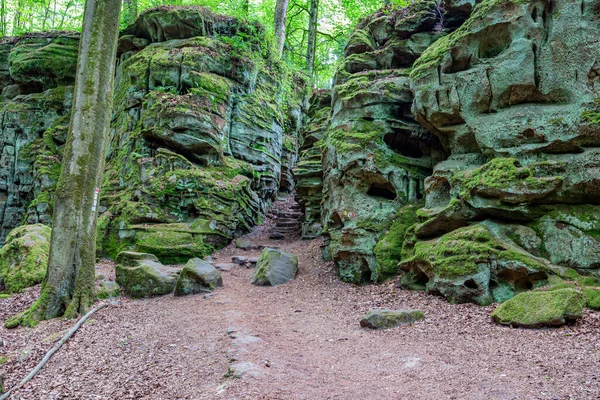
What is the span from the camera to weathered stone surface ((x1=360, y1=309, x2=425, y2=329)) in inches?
276

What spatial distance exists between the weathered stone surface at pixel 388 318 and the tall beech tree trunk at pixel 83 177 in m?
6.22

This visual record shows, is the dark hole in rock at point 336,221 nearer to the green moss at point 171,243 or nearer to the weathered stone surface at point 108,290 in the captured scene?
the green moss at point 171,243

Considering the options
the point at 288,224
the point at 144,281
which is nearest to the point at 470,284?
the point at 144,281

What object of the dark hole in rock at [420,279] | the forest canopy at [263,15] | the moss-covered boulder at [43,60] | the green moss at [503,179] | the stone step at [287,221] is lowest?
the dark hole in rock at [420,279]

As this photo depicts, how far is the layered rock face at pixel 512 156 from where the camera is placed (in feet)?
25.4

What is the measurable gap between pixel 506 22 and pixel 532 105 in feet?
7.10

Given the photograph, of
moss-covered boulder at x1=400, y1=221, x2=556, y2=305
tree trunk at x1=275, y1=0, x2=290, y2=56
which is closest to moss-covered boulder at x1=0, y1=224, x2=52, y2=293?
moss-covered boulder at x1=400, y1=221, x2=556, y2=305

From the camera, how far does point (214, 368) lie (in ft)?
17.0

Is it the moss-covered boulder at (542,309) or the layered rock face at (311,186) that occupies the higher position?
the layered rock face at (311,186)

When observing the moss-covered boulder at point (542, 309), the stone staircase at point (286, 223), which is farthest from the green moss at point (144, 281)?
the moss-covered boulder at point (542, 309)

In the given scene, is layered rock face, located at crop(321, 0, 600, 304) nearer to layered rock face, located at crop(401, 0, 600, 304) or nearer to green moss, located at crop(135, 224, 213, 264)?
layered rock face, located at crop(401, 0, 600, 304)

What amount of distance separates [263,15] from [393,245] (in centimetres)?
2874

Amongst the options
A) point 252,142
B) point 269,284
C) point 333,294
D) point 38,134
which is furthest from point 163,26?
point 333,294

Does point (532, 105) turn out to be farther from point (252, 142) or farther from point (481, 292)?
point (252, 142)
